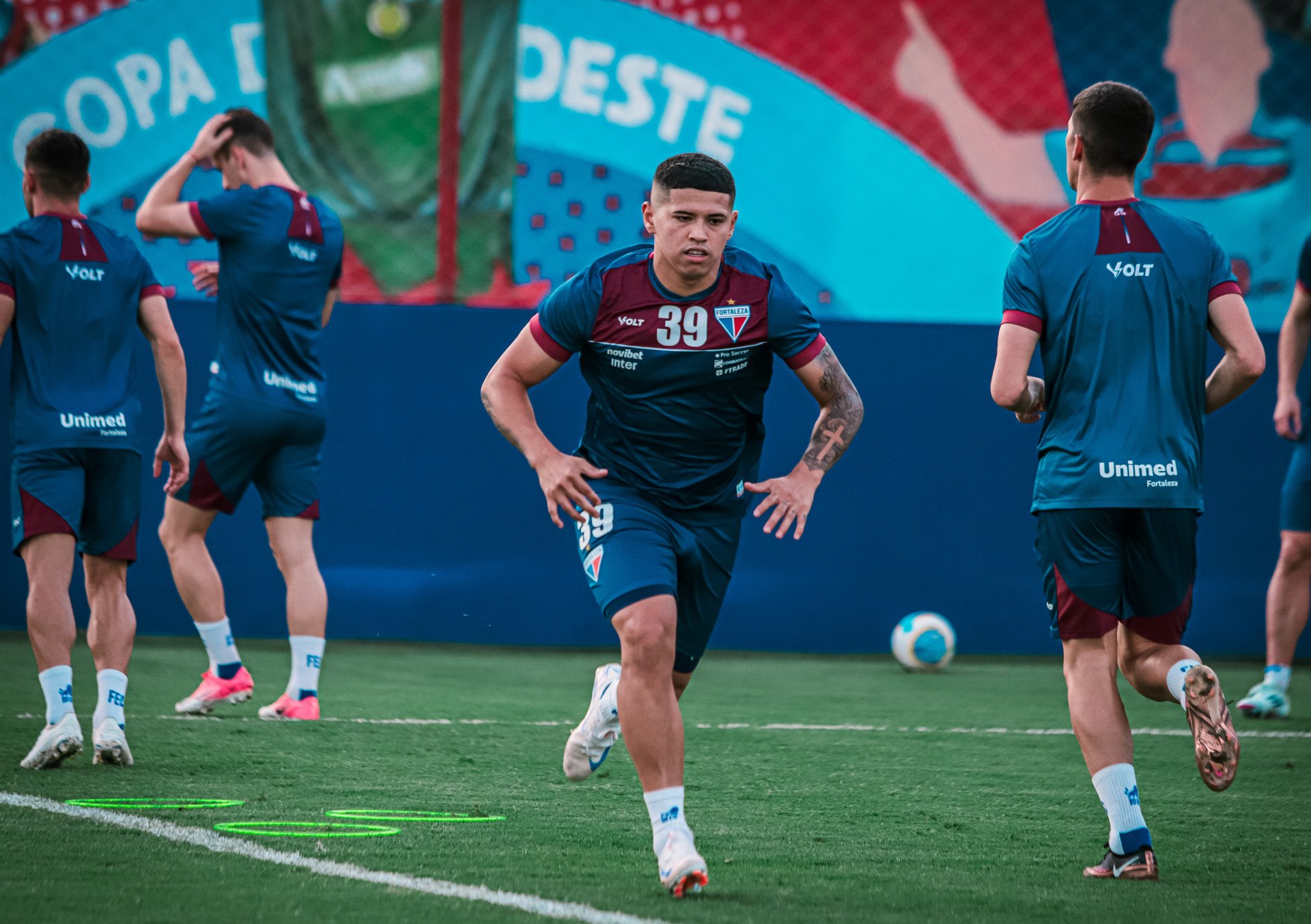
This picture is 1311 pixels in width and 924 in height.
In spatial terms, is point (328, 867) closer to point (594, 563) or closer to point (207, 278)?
point (594, 563)

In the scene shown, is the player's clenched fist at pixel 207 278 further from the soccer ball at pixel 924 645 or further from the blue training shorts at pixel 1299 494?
the blue training shorts at pixel 1299 494

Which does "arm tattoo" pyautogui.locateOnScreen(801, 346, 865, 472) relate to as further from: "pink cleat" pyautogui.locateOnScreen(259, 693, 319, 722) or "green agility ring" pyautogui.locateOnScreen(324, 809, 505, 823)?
"pink cleat" pyautogui.locateOnScreen(259, 693, 319, 722)

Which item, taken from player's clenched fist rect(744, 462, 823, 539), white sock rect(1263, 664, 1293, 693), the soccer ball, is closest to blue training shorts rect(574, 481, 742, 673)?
player's clenched fist rect(744, 462, 823, 539)

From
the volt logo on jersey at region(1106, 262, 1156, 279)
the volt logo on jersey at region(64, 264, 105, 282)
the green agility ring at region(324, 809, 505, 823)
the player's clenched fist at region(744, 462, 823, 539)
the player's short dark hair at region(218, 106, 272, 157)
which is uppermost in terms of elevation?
the player's short dark hair at region(218, 106, 272, 157)

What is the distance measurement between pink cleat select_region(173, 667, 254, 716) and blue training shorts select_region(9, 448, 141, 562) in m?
1.27

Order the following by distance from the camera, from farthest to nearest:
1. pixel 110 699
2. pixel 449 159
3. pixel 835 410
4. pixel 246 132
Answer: pixel 449 159, pixel 246 132, pixel 110 699, pixel 835 410

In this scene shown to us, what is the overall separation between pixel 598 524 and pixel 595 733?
0.78 meters

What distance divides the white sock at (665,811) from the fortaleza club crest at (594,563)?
0.55 metres

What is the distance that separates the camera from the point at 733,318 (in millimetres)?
4105

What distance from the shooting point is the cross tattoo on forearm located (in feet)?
13.6

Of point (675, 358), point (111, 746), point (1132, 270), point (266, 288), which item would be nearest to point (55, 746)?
point (111, 746)

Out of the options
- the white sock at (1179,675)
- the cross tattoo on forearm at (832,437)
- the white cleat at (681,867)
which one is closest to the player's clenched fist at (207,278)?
the cross tattoo on forearm at (832,437)

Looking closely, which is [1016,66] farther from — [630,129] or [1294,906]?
[1294,906]

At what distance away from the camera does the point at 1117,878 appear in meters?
3.82
